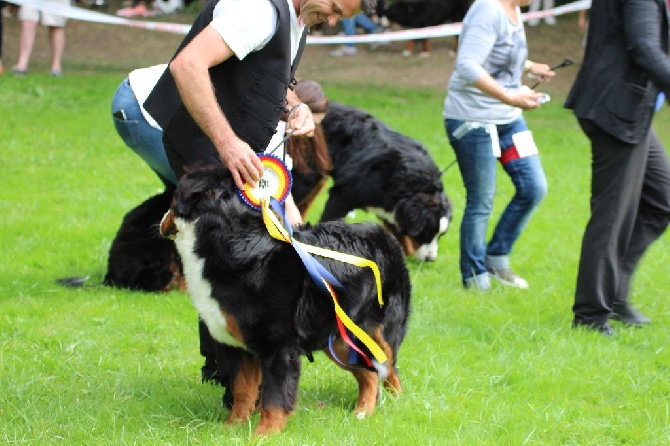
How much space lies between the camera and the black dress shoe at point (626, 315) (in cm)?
608

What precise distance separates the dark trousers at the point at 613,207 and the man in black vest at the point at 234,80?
7.82ft

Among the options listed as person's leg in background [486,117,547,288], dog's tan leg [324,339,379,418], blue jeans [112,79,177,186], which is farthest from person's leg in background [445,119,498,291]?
dog's tan leg [324,339,379,418]

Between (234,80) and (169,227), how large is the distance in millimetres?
660

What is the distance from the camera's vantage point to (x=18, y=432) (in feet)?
12.5

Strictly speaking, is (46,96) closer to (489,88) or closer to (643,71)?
(489,88)

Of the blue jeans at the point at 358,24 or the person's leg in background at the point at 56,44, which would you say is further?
the blue jeans at the point at 358,24

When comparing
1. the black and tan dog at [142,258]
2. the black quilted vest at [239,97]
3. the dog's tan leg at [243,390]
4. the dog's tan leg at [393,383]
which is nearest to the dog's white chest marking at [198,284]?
the dog's tan leg at [243,390]

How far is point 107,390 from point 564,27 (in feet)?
64.3

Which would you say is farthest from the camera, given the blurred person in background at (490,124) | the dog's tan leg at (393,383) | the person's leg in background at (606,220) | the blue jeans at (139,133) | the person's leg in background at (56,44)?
the person's leg in background at (56,44)

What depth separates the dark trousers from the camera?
555 centimetres

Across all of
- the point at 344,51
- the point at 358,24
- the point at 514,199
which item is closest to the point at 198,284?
the point at 514,199

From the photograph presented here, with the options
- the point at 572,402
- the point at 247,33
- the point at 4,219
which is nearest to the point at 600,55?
the point at 572,402

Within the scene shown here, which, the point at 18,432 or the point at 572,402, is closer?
the point at 18,432

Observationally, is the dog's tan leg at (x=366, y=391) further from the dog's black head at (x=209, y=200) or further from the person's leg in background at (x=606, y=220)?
the person's leg in background at (x=606, y=220)
